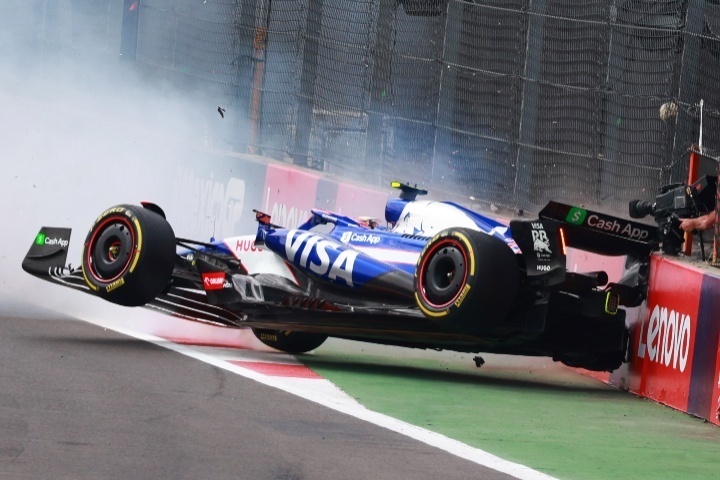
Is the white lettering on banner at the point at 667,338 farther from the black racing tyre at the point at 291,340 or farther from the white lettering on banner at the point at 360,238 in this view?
the black racing tyre at the point at 291,340

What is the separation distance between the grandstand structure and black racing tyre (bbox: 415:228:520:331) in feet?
12.7

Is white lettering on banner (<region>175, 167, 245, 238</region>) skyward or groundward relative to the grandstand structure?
groundward

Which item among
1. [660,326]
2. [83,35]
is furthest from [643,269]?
[83,35]

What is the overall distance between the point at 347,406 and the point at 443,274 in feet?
5.19

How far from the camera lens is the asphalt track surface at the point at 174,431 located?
6.02 metres

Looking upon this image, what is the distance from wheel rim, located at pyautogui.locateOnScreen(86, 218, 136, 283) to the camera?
10570 millimetres

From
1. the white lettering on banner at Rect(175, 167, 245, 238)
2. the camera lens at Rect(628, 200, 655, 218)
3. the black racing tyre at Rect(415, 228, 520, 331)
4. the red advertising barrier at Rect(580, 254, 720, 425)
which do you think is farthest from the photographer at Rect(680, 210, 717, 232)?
the white lettering on banner at Rect(175, 167, 245, 238)

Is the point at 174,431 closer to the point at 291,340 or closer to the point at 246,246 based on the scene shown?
the point at 291,340

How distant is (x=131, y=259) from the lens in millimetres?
10523

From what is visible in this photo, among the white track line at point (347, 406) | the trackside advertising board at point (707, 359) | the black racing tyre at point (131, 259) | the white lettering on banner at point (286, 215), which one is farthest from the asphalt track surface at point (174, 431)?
the white lettering on banner at point (286, 215)

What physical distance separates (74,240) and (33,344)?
267 inches

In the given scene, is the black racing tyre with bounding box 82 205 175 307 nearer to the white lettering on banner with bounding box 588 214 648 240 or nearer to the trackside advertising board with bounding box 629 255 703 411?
the white lettering on banner with bounding box 588 214 648 240

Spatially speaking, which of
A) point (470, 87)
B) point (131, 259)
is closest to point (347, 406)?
point (131, 259)

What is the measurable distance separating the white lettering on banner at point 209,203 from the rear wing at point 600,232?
6.60 metres
